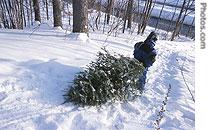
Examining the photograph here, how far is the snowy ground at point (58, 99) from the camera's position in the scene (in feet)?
16.4

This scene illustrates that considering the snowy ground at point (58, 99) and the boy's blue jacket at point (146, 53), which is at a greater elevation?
the boy's blue jacket at point (146, 53)

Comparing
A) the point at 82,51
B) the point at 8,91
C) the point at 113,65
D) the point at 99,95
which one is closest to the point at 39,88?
the point at 8,91

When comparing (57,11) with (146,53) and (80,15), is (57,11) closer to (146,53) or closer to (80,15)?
(80,15)

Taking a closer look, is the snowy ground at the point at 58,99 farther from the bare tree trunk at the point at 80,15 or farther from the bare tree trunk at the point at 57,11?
the bare tree trunk at the point at 57,11

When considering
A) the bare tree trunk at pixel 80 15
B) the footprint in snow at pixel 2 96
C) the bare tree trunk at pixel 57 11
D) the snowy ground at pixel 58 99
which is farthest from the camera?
the bare tree trunk at pixel 57 11

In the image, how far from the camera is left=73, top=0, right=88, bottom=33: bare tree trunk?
9.15 m

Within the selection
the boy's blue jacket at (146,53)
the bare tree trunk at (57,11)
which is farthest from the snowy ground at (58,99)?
the bare tree trunk at (57,11)

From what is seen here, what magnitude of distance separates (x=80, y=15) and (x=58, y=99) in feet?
14.1

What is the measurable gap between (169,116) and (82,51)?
10.1 feet

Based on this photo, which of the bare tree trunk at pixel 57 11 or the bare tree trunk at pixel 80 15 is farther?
the bare tree trunk at pixel 57 11

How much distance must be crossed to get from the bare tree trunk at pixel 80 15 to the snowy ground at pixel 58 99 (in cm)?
132

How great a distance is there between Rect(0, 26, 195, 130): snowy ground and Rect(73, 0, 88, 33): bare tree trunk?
52.1 inches

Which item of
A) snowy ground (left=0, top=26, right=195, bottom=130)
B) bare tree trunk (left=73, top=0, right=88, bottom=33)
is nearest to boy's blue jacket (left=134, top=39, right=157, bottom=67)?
snowy ground (left=0, top=26, right=195, bottom=130)

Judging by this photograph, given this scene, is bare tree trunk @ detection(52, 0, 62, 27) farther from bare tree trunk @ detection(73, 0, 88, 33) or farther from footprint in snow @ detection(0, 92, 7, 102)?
footprint in snow @ detection(0, 92, 7, 102)
